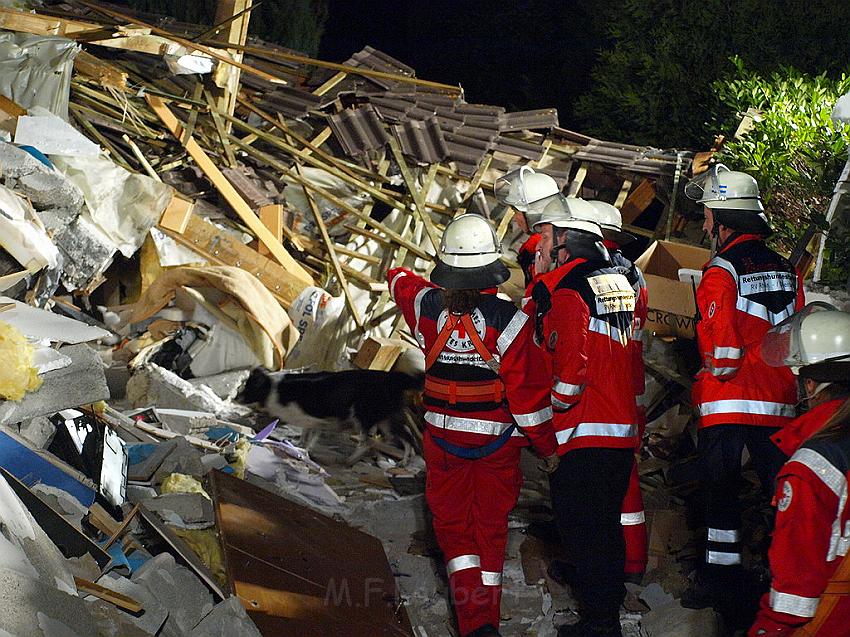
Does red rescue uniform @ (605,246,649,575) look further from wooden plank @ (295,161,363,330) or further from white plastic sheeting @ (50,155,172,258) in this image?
white plastic sheeting @ (50,155,172,258)

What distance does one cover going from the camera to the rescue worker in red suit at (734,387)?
4.89m

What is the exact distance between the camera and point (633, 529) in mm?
5227

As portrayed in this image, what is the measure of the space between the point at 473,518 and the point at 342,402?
7.71ft

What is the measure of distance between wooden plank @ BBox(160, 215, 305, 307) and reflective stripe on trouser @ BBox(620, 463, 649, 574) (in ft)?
13.2

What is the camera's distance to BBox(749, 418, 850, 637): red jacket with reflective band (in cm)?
304

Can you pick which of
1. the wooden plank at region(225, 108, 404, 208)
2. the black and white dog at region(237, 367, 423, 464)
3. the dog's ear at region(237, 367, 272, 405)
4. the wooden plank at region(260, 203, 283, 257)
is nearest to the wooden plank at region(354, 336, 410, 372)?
the black and white dog at region(237, 367, 423, 464)

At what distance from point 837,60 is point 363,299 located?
18.9 ft

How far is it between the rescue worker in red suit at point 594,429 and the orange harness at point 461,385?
0.29 m

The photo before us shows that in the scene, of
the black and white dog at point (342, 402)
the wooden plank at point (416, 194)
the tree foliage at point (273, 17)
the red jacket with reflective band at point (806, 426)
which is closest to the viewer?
the red jacket with reflective band at point (806, 426)

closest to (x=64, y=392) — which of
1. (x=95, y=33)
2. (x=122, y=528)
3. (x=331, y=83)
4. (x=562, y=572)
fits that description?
(x=122, y=528)

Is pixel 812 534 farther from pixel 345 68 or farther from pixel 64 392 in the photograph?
pixel 345 68

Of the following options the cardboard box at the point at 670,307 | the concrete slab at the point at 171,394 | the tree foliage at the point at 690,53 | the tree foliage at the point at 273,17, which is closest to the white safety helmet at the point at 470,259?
the cardboard box at the point at 670,307

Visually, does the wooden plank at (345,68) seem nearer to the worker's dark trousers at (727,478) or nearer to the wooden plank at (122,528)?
the wooden plank at (122,528)

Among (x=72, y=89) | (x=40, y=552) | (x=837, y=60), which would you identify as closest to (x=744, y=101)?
(x=837, y=60)
